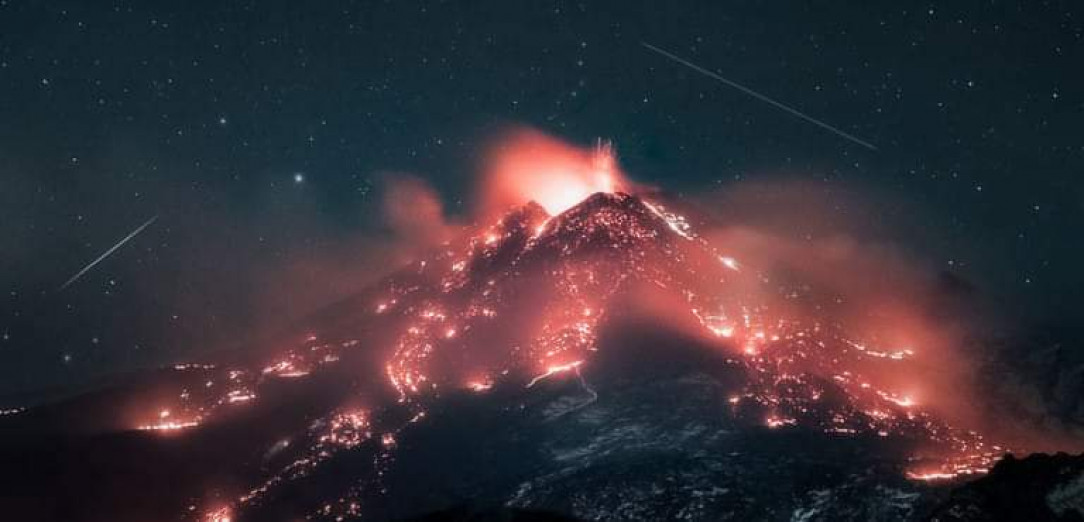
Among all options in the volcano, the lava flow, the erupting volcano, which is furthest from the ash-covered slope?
the lava flow

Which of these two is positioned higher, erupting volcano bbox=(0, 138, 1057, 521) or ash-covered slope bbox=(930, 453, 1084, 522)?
erupting volcano bbox=(0, 138, 1057, 521)

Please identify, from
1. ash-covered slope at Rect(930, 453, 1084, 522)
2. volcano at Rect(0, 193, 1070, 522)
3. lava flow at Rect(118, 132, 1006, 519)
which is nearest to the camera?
ash-covered slope at Rect(930, 453, 1084, 522)

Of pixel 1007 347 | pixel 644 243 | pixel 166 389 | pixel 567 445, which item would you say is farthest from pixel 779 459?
pixel 166 389

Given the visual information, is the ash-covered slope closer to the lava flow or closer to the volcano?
the volcano

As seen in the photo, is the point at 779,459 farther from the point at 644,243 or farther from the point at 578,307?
the point at 644,243

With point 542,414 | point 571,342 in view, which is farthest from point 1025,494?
point 571,342

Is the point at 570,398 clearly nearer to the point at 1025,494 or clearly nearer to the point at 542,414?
the point at 542,414
